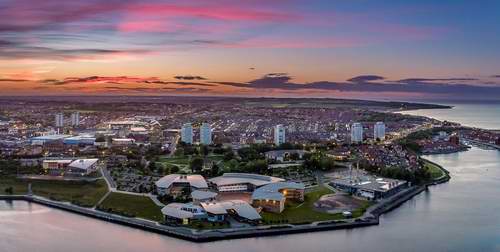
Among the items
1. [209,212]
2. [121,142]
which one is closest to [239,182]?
[209,212]

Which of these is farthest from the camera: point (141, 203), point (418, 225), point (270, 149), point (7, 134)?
point (7, 134)

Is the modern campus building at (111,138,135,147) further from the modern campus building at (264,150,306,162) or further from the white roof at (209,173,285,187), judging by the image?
the white roof at (209,173,285,187)

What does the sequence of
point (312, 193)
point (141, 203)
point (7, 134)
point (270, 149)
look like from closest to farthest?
point (141, 203) < point (312, 193) < point (270, 149) < point (7, 134)

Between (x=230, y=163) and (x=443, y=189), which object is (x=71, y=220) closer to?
(x=230, y=163)

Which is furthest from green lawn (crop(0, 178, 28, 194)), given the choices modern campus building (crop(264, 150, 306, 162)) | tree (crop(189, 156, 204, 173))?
modern campus building (crop(264, 150, 306, 162))

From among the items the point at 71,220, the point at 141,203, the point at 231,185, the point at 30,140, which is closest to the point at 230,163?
the point at 231,185

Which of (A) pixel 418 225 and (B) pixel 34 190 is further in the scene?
(B) pixel 34 190

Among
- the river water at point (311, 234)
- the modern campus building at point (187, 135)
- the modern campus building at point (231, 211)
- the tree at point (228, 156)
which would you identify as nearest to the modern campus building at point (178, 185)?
the modern campus building at point (231, 211)
